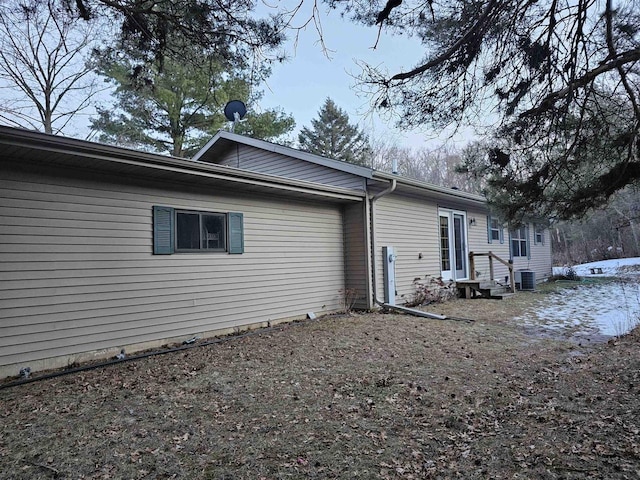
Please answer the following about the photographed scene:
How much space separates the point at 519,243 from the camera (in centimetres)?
1436

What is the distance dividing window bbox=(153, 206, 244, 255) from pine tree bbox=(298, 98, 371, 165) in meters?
21.9

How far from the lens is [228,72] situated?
186 inches

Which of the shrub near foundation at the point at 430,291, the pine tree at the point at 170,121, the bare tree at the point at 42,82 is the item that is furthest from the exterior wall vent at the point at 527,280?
the bare tree at the point at 42,82

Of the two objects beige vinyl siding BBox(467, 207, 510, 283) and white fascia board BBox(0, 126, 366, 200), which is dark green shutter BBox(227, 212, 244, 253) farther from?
beige vinyl siding BBox(467, 207, 510, 283)

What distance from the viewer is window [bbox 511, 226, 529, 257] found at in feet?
45.8

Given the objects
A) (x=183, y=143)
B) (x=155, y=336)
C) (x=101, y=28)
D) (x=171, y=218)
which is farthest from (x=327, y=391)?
(x=183, y=143)

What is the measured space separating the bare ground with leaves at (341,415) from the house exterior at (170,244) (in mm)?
753

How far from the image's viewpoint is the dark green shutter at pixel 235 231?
662cm

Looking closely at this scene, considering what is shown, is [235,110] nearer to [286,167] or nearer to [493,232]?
[286,167]

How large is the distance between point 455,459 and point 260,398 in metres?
1.83

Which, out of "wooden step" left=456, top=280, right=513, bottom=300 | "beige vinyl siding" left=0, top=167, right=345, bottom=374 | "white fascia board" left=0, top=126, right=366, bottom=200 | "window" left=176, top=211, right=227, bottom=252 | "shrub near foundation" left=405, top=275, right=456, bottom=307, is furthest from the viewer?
"wooden step" left=456, top=280, right=513, bottom=300

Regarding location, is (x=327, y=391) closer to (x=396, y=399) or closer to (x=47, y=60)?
(x=396, y=399)

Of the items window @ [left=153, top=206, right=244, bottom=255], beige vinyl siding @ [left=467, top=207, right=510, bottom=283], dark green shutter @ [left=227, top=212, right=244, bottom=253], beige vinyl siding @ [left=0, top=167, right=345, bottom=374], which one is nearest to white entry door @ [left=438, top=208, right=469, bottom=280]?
beige vinyl siding @ [left=467, top=207, right=510, bottom=283]

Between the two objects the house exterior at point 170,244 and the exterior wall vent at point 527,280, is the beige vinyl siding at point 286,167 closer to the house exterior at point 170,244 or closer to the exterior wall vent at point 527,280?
the house exterior at point 170,244
